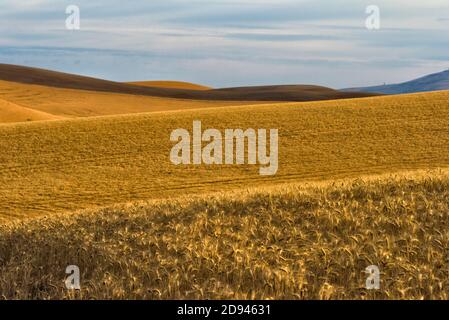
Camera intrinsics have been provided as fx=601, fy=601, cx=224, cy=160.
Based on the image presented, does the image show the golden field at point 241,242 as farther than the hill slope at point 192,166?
No

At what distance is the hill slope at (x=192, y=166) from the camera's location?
94.7ft

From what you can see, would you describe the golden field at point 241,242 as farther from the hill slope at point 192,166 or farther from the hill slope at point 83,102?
the hill slope at point 83,102

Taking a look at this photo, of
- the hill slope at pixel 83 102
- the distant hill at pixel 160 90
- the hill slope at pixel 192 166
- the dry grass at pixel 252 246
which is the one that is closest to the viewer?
the dry grass at pixel 252 246

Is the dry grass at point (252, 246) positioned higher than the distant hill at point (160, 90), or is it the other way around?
the distant hill at point (160, 90)

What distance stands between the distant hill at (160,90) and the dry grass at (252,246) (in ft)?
341

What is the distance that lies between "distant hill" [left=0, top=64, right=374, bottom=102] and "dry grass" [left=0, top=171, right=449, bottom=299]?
10406 cm

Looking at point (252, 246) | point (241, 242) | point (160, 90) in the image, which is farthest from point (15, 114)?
point (252, 246)

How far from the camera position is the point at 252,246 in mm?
10648

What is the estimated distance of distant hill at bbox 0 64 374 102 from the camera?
391 ft

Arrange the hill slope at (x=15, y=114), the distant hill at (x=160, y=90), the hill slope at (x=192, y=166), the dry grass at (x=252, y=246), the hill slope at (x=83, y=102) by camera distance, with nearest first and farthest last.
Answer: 1. the dry grass at (x=252, y=246)
2. the hill slope at (x=192, y=166)
3. the hill slope at (x=15, y=114)
4. the hill slope at (x=83, y=102)
5. the distant hill at (x=160, y=90)

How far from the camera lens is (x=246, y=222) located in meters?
12.2

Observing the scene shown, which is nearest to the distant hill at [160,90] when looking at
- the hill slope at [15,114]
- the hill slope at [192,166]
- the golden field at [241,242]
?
the hill slope at [15,114]
